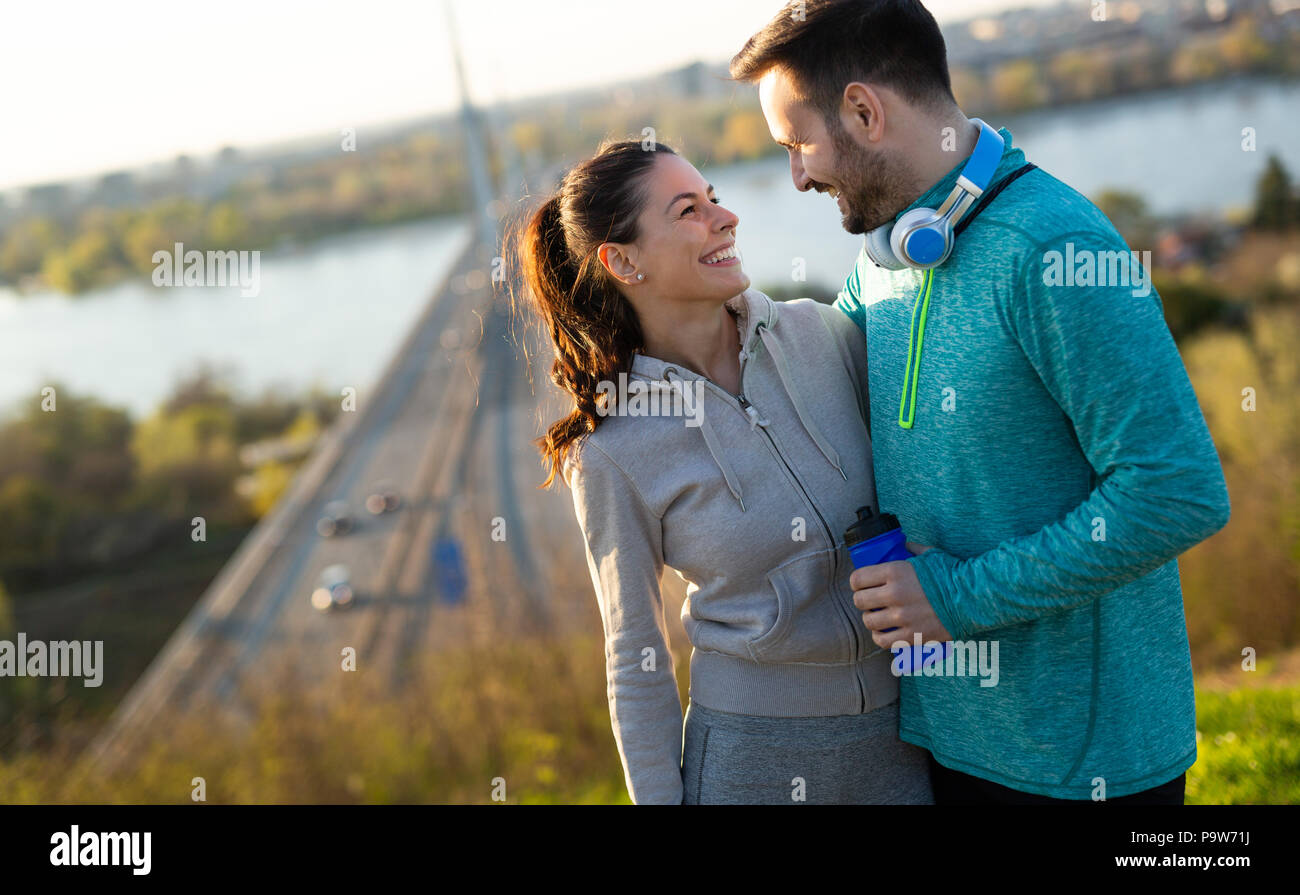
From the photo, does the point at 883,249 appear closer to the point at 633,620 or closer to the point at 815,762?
the point at 633,620

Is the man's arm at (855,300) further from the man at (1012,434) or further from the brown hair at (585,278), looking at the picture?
the brown hair at (585,278)

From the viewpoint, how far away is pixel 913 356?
2072mm

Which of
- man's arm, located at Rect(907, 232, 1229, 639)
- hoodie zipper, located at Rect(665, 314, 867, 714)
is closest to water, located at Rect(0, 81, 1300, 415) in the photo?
hoodie zipper, located at Rect(665, 314, 867, 714)

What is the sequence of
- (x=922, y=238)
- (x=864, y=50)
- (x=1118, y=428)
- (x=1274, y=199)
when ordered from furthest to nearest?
(x=1274, y=199) < (x=864, y=50) < (x=922, y=238) < (x=1118, y=428)

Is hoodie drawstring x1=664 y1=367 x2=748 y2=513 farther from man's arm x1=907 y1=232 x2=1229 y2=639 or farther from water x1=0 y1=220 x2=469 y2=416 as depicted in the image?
water x1=0 y1=220 x2=469 y2=416

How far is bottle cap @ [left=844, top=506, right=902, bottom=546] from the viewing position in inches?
81.1

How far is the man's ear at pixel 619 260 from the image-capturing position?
8.00 ft

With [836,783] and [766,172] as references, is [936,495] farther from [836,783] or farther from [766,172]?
[766,172]

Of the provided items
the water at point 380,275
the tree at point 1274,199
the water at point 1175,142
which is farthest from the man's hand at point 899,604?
the tree at point 1274,199

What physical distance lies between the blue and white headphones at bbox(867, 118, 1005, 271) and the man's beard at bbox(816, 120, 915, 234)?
0.11 m

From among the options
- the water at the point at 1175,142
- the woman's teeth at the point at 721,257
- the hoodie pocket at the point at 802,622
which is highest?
the water at the point at 1175,142

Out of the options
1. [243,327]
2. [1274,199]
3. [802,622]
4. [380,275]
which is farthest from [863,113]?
[380,275]

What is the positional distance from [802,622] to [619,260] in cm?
95
